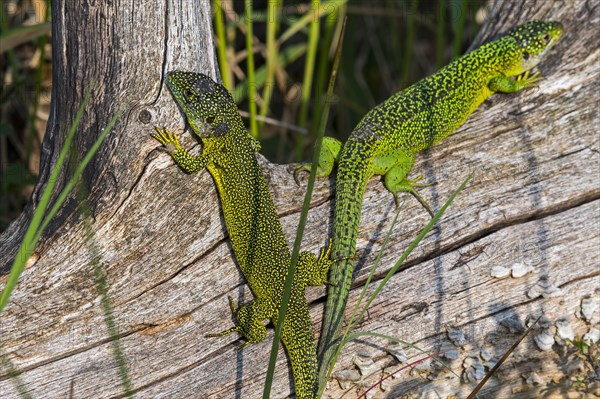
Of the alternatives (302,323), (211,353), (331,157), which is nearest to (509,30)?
(331,157)

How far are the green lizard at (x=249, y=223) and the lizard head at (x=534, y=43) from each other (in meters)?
Answer: 1.99

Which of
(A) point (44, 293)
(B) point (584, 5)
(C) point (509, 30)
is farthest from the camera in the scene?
(C) point (509, 30)

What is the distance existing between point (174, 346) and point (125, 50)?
167cm

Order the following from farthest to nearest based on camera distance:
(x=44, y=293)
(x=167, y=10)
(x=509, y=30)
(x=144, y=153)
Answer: (x=509, y=30) → (x=167, y=10) → (x=144, y=153) → (x=44, y=293)

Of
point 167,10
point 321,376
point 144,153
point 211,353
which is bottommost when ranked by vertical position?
point 321,376

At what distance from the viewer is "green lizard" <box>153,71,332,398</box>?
362 cm

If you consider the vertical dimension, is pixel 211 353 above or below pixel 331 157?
below

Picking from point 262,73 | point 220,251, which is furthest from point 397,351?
point 262,73

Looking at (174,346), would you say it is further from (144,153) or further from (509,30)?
(509,30)

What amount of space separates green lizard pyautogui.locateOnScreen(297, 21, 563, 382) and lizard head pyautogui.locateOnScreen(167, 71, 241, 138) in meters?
0.57

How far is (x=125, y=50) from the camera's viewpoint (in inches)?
158

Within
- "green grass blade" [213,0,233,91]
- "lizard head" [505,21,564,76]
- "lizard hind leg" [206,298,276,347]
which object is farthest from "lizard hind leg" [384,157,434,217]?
"green grass blade" [213,0,233,91]

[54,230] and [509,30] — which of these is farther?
[509,30]

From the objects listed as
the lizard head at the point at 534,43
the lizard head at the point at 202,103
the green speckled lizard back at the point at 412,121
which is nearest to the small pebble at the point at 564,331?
the green speckled lizard back at the point at 412,121
